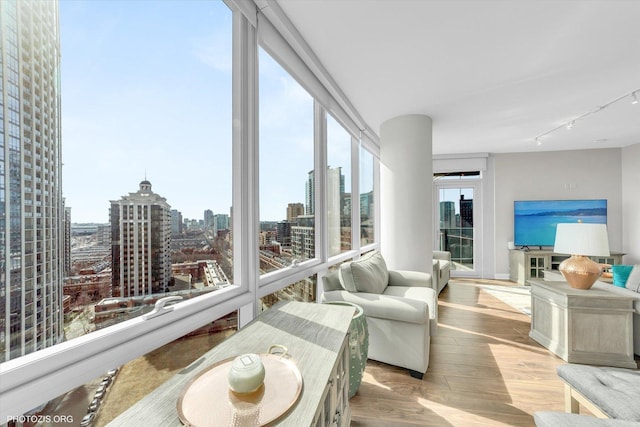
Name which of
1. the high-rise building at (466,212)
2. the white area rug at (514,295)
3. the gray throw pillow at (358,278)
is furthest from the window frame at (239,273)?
the high-rise building at (466,212)

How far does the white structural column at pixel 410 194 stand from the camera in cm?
347

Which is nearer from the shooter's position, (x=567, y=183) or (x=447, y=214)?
(x=567, y=183)

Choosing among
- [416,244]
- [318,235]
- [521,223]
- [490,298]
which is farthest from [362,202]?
[521,223]

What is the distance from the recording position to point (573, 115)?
3.71m

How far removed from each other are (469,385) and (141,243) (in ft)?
7.80

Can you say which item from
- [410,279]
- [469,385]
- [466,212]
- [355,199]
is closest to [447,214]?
[466,212]

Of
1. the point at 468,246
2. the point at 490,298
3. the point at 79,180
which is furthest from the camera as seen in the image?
the point at 468,246

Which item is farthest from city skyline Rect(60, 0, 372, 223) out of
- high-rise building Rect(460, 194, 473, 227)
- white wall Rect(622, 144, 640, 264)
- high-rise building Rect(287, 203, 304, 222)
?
white wall Rect(622, 144, 640, 264)

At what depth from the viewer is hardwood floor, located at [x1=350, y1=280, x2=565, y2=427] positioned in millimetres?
1790

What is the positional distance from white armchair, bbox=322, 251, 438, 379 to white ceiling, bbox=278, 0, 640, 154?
1.80 meters

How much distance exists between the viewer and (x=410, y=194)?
11.4ft

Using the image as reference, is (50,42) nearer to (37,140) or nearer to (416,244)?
(37,140)

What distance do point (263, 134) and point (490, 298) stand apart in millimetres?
4198

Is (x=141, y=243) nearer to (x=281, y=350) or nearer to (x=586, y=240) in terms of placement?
(x=281, y=350)
